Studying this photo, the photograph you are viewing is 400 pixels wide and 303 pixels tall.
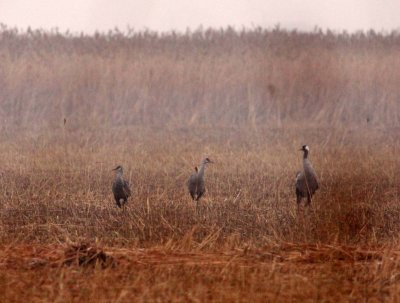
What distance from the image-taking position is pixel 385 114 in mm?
18672

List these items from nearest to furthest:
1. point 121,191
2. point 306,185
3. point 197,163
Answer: point 121,191 < point 306,185 < point 197,163

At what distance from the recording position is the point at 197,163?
45.2 feet

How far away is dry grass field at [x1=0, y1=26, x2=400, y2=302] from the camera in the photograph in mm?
6555

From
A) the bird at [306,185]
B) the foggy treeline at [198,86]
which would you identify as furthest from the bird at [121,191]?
the foggy treeline at [198,86]

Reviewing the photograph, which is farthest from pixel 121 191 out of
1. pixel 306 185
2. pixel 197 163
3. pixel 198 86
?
pixel 198 86

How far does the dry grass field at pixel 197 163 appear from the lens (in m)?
6.55

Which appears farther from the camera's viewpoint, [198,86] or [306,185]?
[198,86]

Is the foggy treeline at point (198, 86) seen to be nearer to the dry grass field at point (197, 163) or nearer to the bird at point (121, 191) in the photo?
the dry grass field at point (197, 163)

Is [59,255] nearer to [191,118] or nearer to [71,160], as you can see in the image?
[71,160]

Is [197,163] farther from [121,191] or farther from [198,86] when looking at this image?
[198,86]

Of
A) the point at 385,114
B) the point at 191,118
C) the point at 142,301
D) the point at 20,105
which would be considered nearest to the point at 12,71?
the point at 20,105

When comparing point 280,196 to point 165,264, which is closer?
point 165,264

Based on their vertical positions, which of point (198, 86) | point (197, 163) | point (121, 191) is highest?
point (198, 86)

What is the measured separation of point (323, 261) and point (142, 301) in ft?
5.76
